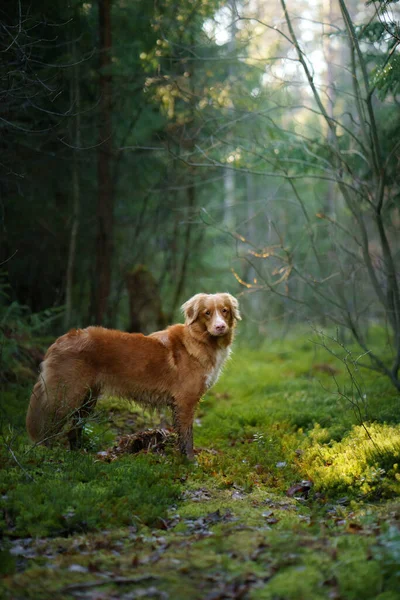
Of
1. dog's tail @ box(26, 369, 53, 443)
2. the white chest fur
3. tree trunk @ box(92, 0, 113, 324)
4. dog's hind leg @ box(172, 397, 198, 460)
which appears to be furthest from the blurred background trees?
dog's tail @ box(26, 369, 53, 443)

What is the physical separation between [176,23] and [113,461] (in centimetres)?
903

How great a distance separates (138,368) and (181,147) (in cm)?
807

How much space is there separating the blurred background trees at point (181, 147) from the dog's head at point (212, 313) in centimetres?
141

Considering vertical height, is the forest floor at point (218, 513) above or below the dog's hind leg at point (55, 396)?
below

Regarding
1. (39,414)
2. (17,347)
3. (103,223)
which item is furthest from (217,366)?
(103,223)

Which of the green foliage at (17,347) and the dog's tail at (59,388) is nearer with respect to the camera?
the dog's tail at (59,388)

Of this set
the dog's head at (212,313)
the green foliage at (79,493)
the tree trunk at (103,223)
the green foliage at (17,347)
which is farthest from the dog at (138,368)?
the tree trunk at (103,223)

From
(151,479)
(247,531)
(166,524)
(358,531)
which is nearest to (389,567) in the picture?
(358,531)

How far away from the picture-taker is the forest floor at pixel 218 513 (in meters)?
3.77

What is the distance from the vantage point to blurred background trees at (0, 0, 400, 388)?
28.2 feet

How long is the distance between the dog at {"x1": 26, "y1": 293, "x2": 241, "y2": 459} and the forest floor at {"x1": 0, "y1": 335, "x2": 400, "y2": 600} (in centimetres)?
41

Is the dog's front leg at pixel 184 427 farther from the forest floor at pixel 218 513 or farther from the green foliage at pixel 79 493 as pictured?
the green foliage at pixel 79 493

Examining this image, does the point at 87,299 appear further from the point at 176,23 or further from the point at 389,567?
the point at 389,567

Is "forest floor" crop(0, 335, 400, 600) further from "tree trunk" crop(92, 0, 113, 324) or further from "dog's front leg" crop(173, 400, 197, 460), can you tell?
"tree trunk" crop(92, 0, 113, 324)
